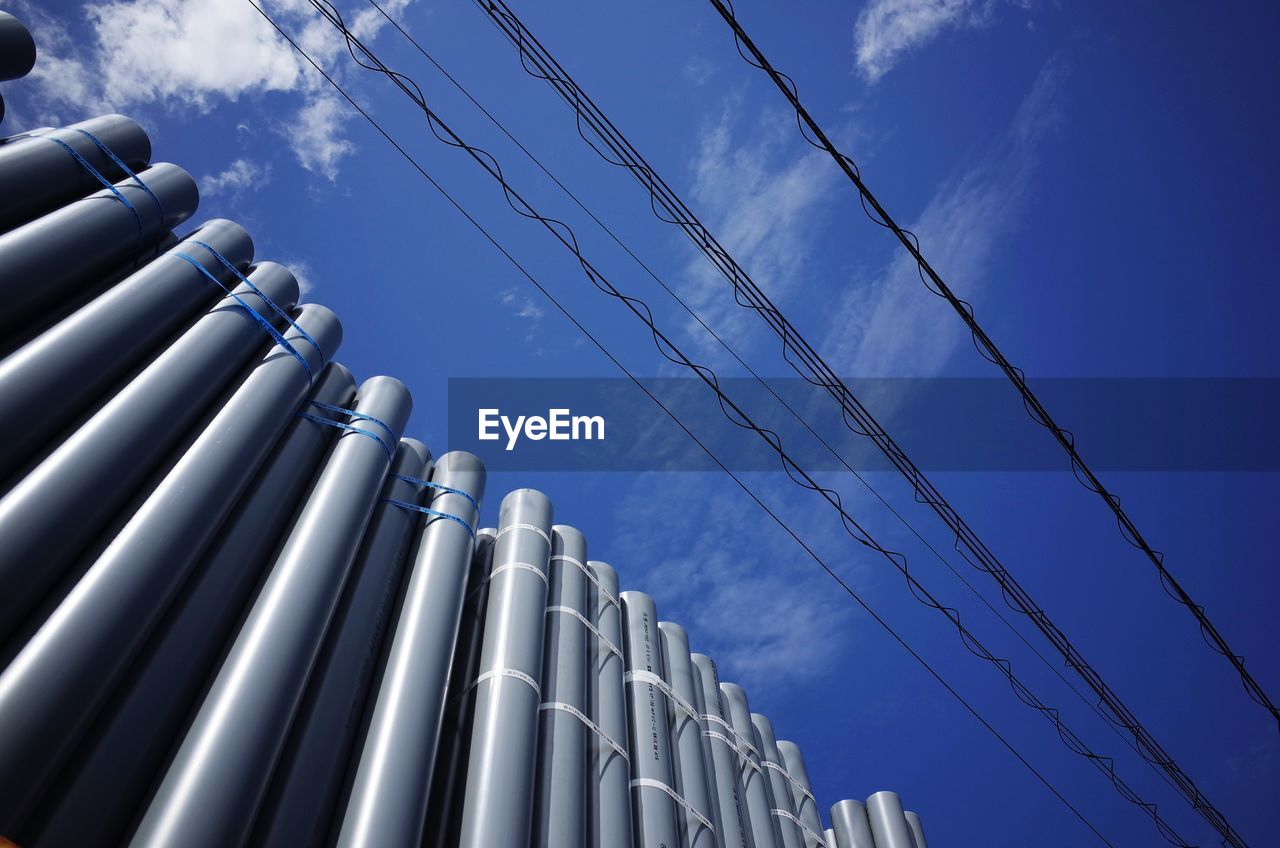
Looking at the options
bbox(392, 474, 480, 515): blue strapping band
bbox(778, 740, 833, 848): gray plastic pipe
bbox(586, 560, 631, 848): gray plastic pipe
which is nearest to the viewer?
bbox(586, 560, 631, 848): gray plastic pipe

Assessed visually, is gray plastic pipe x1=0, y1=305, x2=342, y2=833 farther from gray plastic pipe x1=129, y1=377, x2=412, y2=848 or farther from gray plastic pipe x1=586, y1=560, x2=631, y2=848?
gray plastic pipe x1=586, y1=560, x2=631, y2=848

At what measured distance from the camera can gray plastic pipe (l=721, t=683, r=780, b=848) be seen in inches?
261

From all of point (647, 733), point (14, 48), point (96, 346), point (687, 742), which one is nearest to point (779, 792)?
point (687, 742)

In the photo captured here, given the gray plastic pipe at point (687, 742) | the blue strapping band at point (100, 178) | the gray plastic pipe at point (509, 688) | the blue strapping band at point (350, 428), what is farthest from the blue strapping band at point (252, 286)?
the gray plastic pipe at point (687, 742)

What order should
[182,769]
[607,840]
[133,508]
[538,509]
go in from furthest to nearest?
[538,509] < [607,840] < [133,508] < [182,769]

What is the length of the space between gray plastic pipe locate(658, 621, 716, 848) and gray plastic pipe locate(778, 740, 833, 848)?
158 centimetres

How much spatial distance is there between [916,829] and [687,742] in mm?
3520

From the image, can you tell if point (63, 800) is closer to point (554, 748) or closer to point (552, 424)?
point (554, 748)

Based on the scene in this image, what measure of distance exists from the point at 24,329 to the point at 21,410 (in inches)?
36.2

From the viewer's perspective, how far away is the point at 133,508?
3.95m

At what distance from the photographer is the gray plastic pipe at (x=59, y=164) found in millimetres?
4535

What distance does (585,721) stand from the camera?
202 inches

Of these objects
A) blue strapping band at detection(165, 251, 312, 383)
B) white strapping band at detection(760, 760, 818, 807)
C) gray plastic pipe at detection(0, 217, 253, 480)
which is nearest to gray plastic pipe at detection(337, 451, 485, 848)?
blue strapping band at detection(165, 251, 312, 383)

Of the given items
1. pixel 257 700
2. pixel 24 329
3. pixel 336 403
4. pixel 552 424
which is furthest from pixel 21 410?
pixel 552 424
